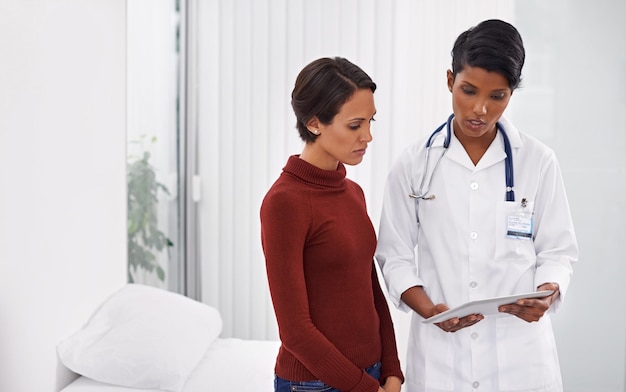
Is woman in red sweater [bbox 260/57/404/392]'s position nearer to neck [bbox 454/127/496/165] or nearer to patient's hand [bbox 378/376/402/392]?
patient's hand [bbox 378/376/402/392]

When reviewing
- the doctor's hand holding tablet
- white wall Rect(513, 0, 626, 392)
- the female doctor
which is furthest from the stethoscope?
white wall Rect(513, 0, 626, 392)

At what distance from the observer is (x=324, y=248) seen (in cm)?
152

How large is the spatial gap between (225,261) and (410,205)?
2.03 m

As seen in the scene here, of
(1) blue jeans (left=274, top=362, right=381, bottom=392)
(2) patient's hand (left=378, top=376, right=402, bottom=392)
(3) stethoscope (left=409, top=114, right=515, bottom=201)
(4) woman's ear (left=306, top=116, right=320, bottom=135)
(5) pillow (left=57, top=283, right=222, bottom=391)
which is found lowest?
(5) pillow (left=57, top=283, right=222, bottom=391)

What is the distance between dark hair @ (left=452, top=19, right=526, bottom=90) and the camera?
158cm

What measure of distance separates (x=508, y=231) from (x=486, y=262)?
9 cm

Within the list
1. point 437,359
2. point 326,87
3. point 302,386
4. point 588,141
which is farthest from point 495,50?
point 588,141

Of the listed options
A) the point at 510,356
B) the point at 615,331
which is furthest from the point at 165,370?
the point at 615,331

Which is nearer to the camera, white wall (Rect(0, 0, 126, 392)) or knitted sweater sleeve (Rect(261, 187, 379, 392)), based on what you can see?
knitted sweater sleeve (Rect(261, 187, 379, 392))

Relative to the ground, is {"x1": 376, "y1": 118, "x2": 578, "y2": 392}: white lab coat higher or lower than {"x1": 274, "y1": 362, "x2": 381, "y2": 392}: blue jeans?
higher

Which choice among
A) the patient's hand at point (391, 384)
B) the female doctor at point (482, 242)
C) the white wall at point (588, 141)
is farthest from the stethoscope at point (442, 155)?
the white wall at point (588, 141)

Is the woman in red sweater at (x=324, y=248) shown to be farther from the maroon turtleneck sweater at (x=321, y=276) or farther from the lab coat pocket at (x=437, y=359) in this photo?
the lab coat pocket at (x=437, y=359)

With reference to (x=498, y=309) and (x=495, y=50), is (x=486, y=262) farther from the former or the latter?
(x=495, y=50)

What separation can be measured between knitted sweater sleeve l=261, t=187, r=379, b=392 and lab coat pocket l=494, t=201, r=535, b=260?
47 cm
